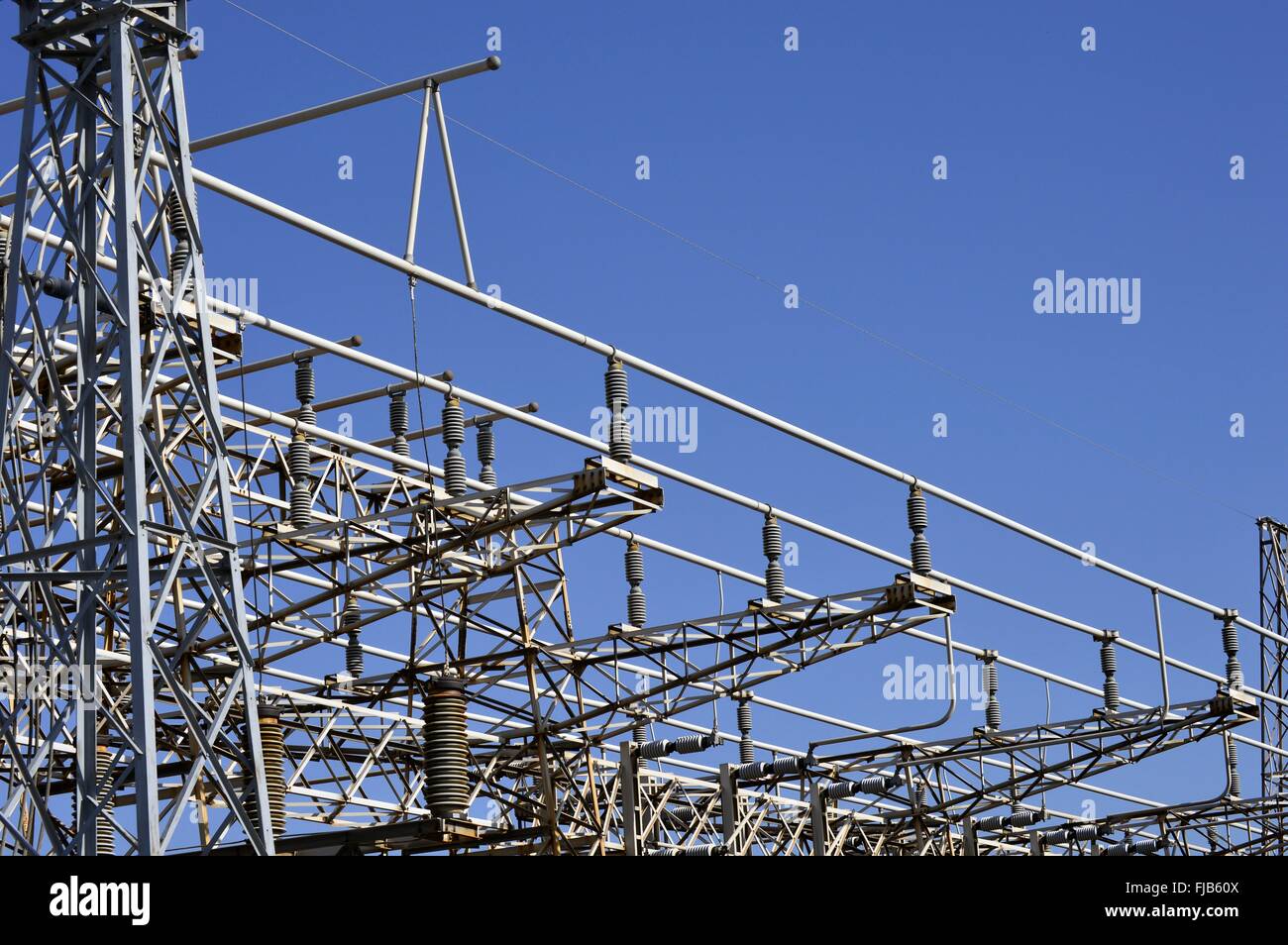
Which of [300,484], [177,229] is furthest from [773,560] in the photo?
[177,229]

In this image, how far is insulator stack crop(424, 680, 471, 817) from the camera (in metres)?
20.6

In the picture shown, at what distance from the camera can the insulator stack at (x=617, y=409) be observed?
21.0 meters

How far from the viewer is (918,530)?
2506 centimetres

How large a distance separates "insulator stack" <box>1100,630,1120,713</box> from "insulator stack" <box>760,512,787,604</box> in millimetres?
7416

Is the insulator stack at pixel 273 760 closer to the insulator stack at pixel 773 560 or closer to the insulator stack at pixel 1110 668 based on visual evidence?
the insulator stack at pixel 773 560

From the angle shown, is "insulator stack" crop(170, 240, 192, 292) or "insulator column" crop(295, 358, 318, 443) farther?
"insulator column" crop(295, 358, 318, 443)

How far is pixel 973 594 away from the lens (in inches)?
1215

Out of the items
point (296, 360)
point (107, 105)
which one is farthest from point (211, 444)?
point (296, 360)

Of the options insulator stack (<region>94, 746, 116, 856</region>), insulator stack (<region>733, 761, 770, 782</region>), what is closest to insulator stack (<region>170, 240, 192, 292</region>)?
insulator stack (<region>94, 746, 116, 856</region>)

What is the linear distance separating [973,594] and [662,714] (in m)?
6.16

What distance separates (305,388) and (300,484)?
1.27 metres

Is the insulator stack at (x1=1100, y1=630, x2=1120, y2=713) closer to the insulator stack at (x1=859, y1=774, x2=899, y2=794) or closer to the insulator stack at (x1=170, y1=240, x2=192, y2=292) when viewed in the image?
the insulator stack at (x1=859, y1=774, x2=899, y2=794)

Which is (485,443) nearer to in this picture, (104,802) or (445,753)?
(445,753)
